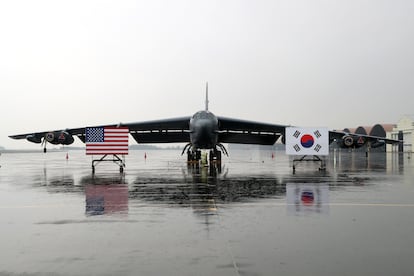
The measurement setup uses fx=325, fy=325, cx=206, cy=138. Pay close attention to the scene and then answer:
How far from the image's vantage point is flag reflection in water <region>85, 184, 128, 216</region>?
24.9 feet

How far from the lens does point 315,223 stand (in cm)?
633

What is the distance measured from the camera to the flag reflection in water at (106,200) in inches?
299

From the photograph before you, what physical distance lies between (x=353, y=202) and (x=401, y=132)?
216ft

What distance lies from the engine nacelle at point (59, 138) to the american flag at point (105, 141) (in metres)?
7.43

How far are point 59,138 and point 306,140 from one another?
724 inches

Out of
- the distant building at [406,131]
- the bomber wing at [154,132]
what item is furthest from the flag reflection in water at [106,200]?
the distant building at [406,131]

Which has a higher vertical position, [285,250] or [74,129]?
[74,129]

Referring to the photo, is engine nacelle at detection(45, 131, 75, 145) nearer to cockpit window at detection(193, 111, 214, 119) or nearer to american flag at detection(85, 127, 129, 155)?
american flag at detection(85, 127, 129, 155)

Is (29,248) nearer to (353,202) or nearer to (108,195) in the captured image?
(108,195)

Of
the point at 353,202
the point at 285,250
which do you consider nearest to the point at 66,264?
the point at 285,250

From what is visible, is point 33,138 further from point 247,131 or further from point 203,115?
point 247,131

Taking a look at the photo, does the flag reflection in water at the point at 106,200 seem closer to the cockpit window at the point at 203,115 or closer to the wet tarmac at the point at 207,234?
the wet tarmac at the point at 207,234

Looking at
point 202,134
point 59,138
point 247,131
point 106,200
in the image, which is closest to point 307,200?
point 106,200

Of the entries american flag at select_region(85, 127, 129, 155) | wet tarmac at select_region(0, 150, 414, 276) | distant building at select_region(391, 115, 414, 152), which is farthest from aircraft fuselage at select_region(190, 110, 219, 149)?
distant building at select_region(391, 115, 414, 152)
